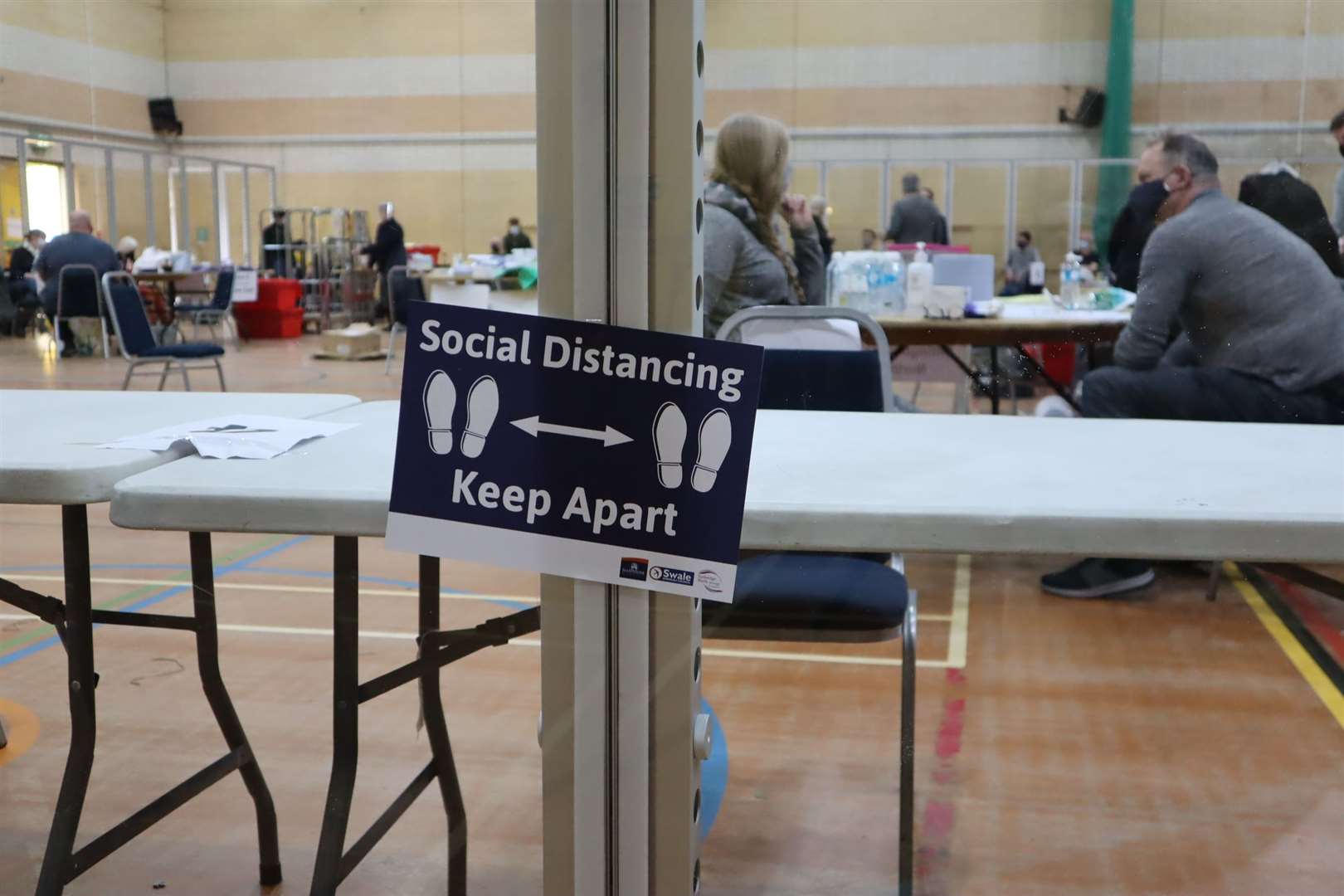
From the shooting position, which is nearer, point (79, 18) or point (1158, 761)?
point (79, 18)

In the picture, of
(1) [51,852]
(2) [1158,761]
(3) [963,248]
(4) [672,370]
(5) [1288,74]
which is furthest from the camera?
(2) [1158,761]

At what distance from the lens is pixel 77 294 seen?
1155mm

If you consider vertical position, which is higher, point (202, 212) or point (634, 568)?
point (202, 212)

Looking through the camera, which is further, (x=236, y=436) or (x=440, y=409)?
(x=236, y=436)

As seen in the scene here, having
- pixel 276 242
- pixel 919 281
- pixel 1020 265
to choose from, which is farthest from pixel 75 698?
pixel 919 281

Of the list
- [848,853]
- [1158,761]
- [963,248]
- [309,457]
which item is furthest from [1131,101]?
[1158,761]

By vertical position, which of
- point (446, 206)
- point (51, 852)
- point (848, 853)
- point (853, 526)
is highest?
point (446, 206)

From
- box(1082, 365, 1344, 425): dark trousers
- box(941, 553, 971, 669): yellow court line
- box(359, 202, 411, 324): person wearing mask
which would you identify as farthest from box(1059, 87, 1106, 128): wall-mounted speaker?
box(941, 553, 971, 669): yellow court line

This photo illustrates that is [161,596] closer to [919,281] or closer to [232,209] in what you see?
[232,209]

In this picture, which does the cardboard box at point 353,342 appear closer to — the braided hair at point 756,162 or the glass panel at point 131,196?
the glass panel at point 131,196

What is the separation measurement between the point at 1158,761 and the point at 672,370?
150 centimetres

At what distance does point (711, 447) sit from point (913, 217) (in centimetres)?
68

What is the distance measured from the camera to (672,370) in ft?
2.10

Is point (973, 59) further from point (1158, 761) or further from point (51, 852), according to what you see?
point (1158, 761)
